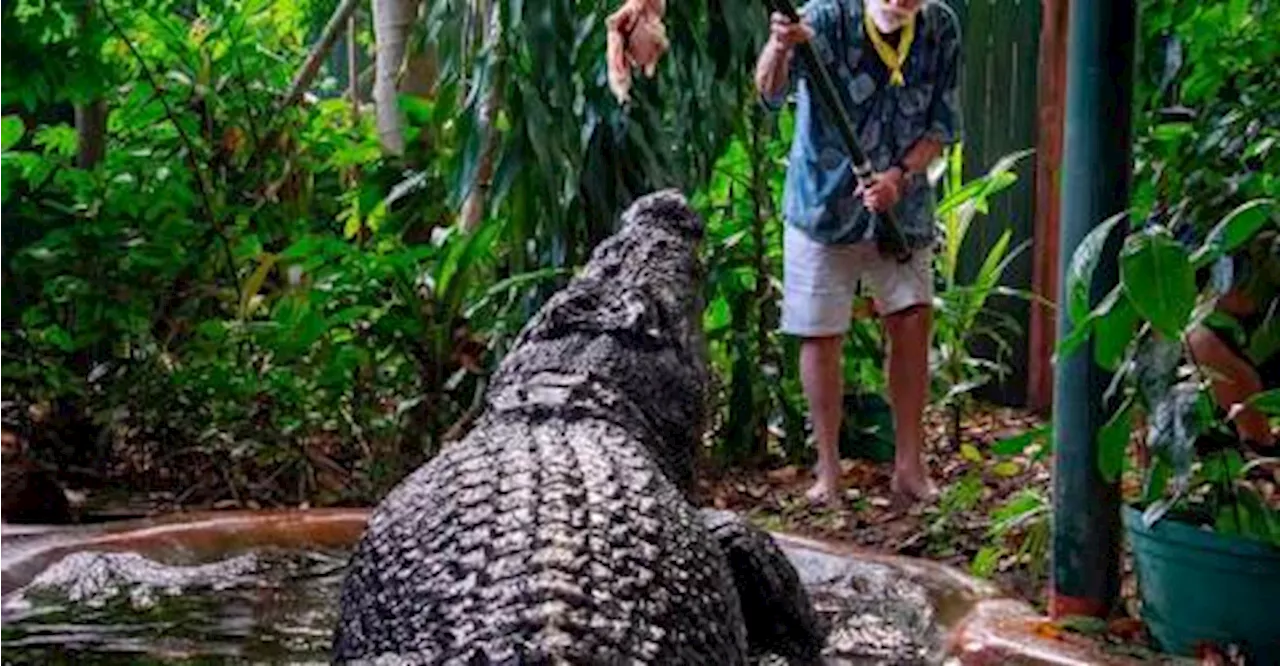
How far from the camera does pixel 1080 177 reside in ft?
10.4

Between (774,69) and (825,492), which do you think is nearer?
(774,69)

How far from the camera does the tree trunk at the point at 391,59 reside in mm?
6359

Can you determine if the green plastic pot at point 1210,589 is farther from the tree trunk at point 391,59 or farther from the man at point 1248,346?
the tree trunk at point 391,59

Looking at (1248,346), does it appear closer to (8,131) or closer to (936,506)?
(936,506)

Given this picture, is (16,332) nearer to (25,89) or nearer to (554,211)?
(554,211)

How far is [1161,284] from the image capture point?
105 inches

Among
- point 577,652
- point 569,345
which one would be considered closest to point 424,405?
point 569,345

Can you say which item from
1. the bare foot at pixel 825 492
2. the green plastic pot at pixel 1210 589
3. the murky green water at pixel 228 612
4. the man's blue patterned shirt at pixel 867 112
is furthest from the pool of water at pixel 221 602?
the man's blue patterned shirt at pixel 867 112

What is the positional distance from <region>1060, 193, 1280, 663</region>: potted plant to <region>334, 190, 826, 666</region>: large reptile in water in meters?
0.64

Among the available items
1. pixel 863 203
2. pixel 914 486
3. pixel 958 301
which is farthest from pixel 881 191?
pixel 958 301

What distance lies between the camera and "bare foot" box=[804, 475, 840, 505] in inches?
Answer: 186

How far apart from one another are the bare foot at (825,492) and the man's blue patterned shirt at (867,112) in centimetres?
68

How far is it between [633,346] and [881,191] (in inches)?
56.9

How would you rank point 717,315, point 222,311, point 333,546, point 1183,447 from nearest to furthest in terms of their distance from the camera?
point 1183,447 < point 333,546 < point 222,311 < point 717,315
